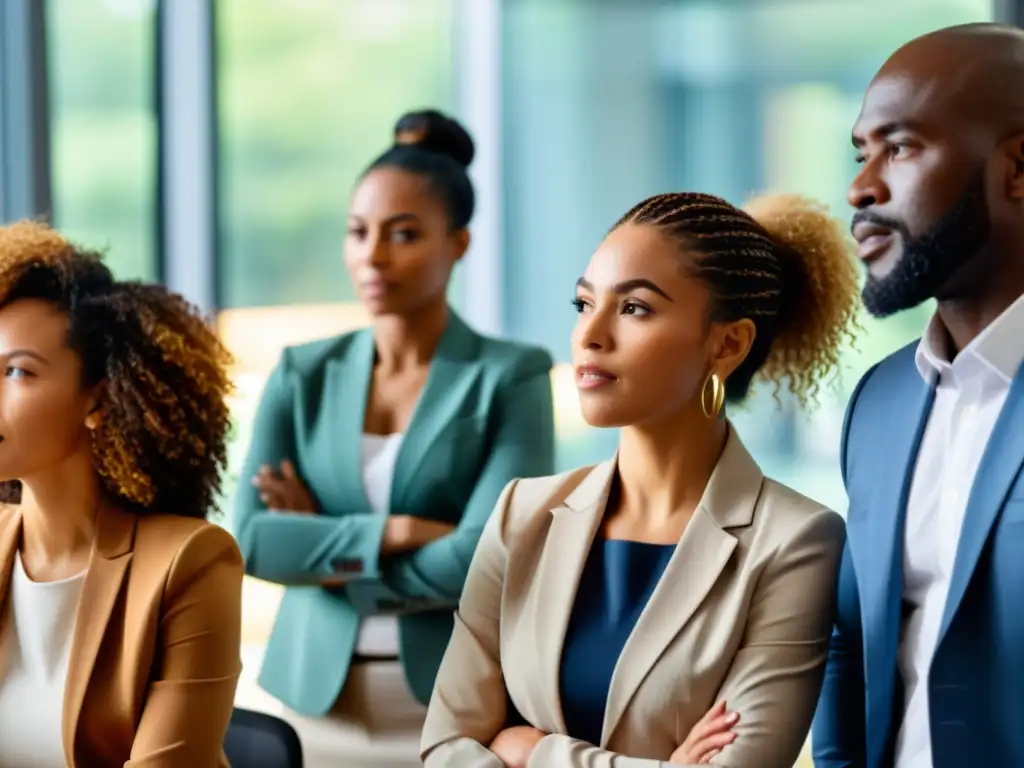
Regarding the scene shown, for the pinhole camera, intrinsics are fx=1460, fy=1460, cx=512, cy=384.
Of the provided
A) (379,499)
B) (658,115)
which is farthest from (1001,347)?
(658,115)

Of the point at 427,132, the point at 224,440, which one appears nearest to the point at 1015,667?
the point at 224,440

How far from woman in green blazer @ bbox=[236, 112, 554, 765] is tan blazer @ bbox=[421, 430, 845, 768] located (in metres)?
0.77

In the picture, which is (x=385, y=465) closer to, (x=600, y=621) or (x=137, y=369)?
(x=137, y=369)

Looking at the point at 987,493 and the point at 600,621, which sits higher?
the point at 987,493

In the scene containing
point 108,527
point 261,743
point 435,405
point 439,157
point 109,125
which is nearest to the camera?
point 108,527

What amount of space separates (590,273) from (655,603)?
1.46 ft

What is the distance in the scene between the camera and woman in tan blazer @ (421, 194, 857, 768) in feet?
6.12

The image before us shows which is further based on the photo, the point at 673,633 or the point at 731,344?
the point at 731,344

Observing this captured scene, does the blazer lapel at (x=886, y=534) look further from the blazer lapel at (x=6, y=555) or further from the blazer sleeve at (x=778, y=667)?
the blazer lapel at (x=6, y=555)

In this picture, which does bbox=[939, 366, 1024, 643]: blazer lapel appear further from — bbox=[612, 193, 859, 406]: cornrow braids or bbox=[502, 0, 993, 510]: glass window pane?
bbox=[502, 0, 993, 510]: glass window pane

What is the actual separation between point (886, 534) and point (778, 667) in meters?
0.25

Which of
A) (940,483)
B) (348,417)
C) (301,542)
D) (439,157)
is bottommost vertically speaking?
(301,542)

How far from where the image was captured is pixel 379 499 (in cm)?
294

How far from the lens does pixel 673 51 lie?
6.66 metres
